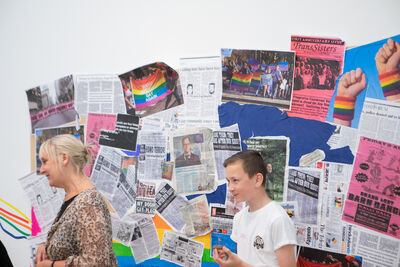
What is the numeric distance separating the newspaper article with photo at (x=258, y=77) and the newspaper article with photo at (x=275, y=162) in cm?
19

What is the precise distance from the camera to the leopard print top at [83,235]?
1.26m

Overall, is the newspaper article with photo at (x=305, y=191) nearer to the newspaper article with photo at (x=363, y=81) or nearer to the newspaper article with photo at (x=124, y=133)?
the newspaper article with photo at (x=363, y=81)

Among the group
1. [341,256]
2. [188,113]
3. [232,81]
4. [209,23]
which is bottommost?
[341,256]

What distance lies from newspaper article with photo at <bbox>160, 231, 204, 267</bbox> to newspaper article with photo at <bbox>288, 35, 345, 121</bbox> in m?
0.92

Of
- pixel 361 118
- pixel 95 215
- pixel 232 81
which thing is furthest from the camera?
pixel 232 81

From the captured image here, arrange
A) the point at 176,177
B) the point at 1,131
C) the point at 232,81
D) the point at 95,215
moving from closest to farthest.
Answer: the point at 95,215, the point at 232,81, the point at 176,177, the point at 1,131

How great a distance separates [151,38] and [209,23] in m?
0.37

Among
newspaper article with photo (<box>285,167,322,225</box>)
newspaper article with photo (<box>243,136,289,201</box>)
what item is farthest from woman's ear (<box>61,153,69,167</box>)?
newspaper article with photo (<box>285,167,322,225</box>)

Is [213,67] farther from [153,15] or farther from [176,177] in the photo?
[176,177]

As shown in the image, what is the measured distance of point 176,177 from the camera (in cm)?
199

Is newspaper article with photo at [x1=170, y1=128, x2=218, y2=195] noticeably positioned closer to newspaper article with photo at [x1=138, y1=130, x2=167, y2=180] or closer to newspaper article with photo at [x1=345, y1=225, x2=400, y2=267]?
newspaper article with photo at [x1=138, y1=130, x2=167, y2=180]

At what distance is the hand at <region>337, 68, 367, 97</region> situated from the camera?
1.63m

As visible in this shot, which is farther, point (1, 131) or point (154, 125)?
point (1, 131)

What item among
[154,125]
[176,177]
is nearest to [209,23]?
[154,125]
